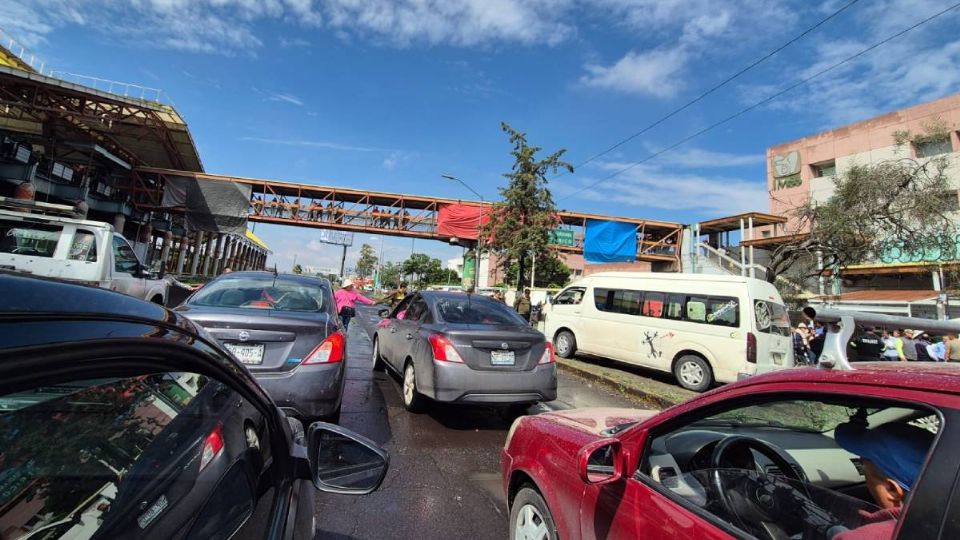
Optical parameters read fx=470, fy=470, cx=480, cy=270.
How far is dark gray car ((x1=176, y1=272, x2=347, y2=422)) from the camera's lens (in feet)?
13.2

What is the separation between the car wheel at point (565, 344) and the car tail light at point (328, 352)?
331 inches

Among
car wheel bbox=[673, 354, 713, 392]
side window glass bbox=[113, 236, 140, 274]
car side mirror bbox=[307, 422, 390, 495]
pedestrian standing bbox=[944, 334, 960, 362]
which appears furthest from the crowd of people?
side window glass bbox=[113, 236, 140, 274]

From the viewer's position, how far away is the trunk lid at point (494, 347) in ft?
17.1

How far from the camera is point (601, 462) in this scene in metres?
2.06

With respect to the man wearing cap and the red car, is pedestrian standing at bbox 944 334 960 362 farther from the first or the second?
the man wearing cap

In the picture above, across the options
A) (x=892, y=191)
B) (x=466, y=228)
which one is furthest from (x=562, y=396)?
(x=466, y=228)

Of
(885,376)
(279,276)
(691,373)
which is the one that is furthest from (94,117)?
(885,376)

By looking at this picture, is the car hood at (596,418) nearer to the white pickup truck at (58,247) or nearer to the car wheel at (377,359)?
the car wheel at (377,359)

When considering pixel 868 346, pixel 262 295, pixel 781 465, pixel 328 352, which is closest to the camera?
pixel 781 465

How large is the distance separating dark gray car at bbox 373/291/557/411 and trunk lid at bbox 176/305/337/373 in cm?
139

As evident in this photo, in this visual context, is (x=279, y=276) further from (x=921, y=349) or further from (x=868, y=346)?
(x=921, y=349)

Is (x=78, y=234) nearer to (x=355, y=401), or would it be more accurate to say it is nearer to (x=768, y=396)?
(x=355, y=401)

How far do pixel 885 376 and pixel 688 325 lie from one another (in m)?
8.67

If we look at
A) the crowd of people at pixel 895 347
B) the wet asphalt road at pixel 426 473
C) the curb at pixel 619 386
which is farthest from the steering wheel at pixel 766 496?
the crowd of people at pixel 895 347
